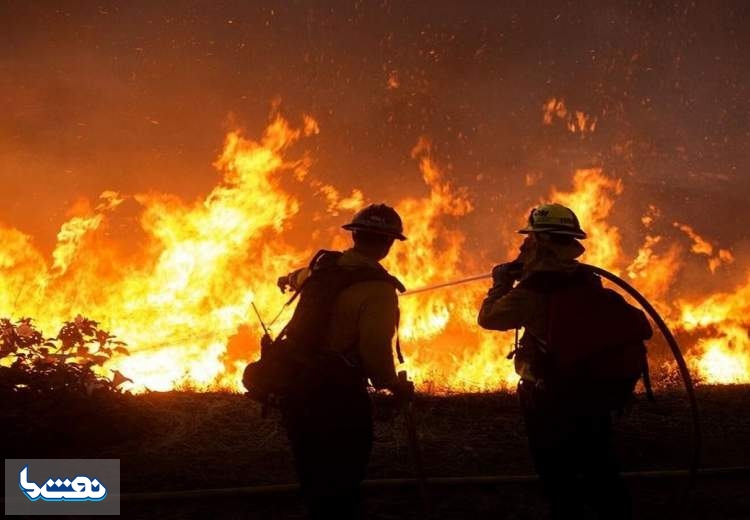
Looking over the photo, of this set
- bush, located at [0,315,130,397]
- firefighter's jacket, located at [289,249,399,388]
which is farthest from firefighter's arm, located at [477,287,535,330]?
bush, located at [0,315,130,397]

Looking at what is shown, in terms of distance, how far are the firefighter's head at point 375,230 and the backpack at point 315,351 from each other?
0.78 feet

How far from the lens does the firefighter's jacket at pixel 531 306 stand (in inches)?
160

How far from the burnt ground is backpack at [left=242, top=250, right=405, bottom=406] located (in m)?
0.58

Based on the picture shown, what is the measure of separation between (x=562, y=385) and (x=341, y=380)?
145 centimetres

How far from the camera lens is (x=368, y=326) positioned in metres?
3.58

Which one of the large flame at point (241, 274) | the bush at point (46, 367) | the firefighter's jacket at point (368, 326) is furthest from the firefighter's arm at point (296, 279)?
the large flame at point (241, 274)

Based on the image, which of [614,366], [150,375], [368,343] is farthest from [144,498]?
[150,375]

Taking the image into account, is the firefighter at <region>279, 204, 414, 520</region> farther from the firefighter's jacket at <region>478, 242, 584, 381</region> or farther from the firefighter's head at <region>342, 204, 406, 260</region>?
the firefighter's jacket at <region>478, 242, 584, 381</region>

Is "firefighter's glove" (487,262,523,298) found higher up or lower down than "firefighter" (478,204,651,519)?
higher up

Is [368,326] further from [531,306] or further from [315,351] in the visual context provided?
[531,306]

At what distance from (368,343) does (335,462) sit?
2.39 feet

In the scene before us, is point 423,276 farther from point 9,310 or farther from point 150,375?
point 9,310

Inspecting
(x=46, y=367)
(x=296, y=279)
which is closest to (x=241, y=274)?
(x=46, y=367)

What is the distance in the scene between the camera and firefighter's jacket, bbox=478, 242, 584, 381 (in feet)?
13.4
